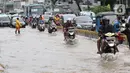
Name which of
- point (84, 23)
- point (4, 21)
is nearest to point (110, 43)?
point (84, 23)

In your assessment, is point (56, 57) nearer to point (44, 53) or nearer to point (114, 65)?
point (44, 53)

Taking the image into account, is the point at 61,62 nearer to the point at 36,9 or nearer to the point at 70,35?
the point at 70,35

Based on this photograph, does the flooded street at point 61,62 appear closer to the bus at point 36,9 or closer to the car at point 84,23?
the car at point 84,23

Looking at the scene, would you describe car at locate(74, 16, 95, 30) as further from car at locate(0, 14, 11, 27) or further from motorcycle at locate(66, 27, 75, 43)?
car at locate(0, 14, 11, 27)

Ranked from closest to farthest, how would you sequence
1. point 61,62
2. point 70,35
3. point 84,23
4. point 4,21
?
point 61,62 → point 70,35 → point 84,23 → point 4,21

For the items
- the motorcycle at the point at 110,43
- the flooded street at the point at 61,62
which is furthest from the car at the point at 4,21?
the motorcycle at the point at 110,43

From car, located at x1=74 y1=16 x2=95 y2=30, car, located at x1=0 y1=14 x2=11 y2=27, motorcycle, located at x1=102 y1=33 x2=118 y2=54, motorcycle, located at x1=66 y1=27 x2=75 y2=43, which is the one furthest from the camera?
car, located at x1=0 y1=14 x2=11 y2=27

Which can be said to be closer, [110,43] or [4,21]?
[110,43]

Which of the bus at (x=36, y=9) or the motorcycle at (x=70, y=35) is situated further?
the bus at (x=36, y=9)

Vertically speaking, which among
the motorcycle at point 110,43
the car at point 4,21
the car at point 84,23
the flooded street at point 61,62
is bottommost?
the car at point 4,21

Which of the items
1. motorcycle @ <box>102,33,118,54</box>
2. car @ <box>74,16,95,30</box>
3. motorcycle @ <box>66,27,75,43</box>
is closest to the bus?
car @ <box>74,16,95,30</box>

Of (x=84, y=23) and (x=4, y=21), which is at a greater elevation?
(x=84, y=23)

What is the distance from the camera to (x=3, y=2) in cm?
13525

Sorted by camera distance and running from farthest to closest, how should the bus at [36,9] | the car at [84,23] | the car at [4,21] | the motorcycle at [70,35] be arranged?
the bus at [36,9], the car at [4,21], the car at [84,23], the motorcycle at [70,35]
